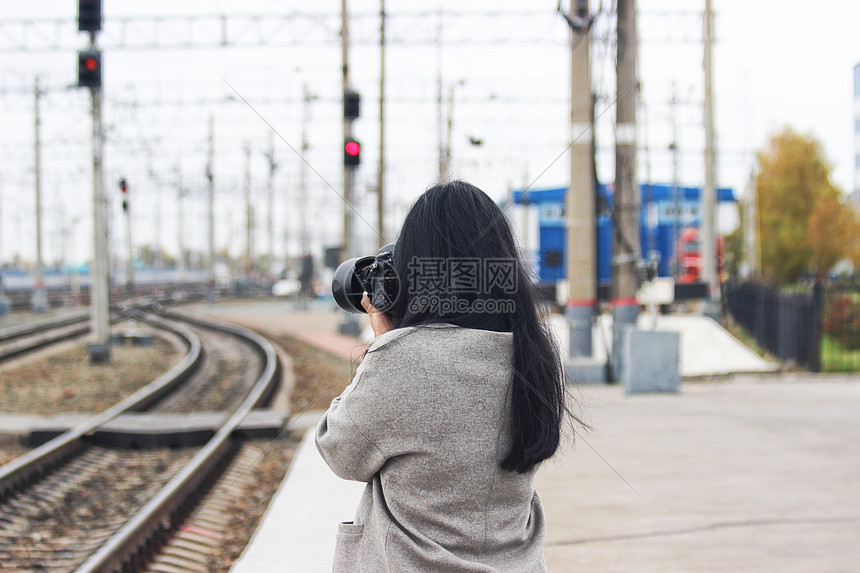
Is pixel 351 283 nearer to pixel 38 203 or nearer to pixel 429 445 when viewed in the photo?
pixel 429 445

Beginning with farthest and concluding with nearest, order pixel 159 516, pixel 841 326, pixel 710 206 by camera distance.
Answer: pixel 710 206 < pixel 841 326 < pixel 159 516

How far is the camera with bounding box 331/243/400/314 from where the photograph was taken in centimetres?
179

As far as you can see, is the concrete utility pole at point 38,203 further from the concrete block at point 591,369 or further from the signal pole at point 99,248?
the concrete block at point 591,369

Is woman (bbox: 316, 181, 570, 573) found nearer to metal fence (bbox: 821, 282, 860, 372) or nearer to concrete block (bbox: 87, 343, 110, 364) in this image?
concrete block (bbox: 87, 343, 110, 364)

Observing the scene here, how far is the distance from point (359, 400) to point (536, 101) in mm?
26215

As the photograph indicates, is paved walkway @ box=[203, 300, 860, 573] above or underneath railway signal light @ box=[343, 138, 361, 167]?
underneath

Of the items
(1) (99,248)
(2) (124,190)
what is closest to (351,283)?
(1) (99,248)

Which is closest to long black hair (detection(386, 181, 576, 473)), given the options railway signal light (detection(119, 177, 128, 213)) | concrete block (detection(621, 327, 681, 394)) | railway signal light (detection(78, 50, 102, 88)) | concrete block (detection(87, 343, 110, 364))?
concrete block (detection(621, 327, 681, 394))

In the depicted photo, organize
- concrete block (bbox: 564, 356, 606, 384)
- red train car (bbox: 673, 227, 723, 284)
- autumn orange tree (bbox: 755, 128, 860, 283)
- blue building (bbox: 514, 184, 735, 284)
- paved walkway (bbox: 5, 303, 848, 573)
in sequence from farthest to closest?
1. autumn orange tree (bbox: 755, 128, 860, 283)
2. red train car (bbox: 673, 227, 723, 284)
3. blue building (bbox: 514, 184, 735, 284)
4. concrete block (bbox: 564, 356, 606, 384)
5. paved walkway (bbox: 5, 303, 848, 573)

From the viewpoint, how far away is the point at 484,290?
5.66ft

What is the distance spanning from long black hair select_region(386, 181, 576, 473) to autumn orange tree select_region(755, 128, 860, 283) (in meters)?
34.7

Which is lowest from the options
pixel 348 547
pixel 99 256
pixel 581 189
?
pixel 348 547

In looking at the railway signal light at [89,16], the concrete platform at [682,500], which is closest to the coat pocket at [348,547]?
the concrete platform at [682,500]

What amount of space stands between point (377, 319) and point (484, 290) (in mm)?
251
